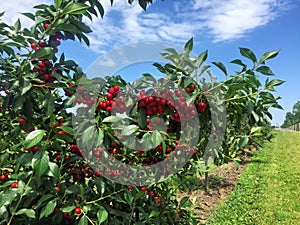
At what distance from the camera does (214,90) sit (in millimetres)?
1458

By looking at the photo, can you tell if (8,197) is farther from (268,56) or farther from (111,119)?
(268,56)

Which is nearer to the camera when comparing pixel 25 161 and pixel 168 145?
pixel 25 161

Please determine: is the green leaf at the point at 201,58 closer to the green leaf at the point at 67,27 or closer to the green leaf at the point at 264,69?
the green leaf at the point at 264,69

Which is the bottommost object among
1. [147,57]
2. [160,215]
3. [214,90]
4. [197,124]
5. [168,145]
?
[160,215]

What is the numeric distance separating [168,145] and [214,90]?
0.40 meters

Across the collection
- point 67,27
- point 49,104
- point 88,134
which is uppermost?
point 67,27

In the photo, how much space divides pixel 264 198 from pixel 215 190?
902 millimetres

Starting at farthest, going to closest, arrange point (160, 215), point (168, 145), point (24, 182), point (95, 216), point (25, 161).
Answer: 1. point (160, 215)
2. point (168, 145)
3. point (95, 216)
4. point (24, 182)
5. point (25, 161)

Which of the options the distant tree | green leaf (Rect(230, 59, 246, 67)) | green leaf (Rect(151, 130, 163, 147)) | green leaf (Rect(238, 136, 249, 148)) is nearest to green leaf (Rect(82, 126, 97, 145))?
green leaf (Rect(151, 130, 163, 147))

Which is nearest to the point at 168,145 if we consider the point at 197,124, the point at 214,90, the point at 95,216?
the point at 197,124

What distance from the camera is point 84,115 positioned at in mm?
1424

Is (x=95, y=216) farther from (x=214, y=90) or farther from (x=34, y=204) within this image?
(x=214, y=90)

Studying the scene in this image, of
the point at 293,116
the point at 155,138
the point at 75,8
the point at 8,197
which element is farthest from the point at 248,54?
the point at 293,116

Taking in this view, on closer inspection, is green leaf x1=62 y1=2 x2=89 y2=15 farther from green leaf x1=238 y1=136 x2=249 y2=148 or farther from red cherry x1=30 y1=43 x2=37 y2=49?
green leaf x1=238 y1=136 x2=249 y2=148
